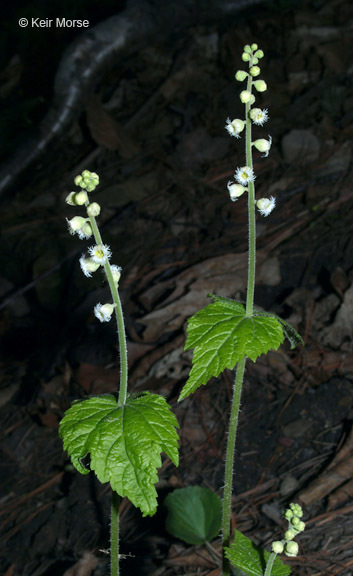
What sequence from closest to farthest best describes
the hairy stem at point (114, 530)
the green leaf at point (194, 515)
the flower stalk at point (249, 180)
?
the flower stalk at point (249, 180) < the hairy stem at point (114, 530) < the green leaf at point (194, 515)

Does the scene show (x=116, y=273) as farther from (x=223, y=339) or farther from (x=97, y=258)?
(x=223, y=339)

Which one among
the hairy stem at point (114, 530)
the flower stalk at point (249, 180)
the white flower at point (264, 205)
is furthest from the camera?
the hairy stem at point (114, 530)

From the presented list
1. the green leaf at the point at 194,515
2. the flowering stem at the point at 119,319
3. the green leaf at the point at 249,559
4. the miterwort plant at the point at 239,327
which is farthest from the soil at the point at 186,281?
the flowering stem at the point at 119,319

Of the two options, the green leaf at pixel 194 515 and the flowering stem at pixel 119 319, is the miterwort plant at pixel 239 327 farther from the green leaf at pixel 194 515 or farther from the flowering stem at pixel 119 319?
the green leaf at pixel 194 515

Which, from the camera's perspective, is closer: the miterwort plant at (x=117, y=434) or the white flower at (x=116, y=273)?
the miterwort plant at (x=117, y=434)

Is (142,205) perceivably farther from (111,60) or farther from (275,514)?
(275,514)

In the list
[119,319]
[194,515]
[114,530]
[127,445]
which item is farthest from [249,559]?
[119,319]

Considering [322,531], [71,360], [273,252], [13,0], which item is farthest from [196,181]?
[13,0]
